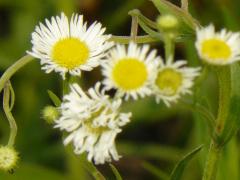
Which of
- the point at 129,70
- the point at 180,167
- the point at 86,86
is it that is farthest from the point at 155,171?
the point at 86,86

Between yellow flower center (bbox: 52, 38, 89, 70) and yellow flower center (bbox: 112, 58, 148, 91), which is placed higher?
yellow flower center (bbox: 52, 38, 89, 70)

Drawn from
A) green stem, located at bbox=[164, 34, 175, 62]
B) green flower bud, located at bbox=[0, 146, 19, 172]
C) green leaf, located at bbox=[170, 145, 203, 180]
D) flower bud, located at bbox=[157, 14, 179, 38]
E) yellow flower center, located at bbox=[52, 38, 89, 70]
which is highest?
yellow flower center, located at bbox=[52, 38, 89, 70]

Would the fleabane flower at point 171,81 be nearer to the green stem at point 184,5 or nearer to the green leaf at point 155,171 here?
the green stem at point 184,5

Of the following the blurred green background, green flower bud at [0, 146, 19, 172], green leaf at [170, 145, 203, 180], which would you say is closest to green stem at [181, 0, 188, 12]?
Result: green leaf at [170, 145, 203, 180]

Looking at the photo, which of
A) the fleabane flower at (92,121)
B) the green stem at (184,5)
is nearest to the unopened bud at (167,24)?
the fleabane flower at (92,121)

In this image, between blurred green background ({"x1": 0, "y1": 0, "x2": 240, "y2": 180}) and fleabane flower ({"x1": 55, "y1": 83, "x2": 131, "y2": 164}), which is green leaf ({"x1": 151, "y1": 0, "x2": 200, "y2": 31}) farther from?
blurred green background ({"x1": 0, "y1": 0, "x2": 240, "y2": 180})

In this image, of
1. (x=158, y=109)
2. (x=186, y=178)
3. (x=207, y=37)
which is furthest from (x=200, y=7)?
(x=207, y=37)

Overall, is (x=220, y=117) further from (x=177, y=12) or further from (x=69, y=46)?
(x=69, y=46)
